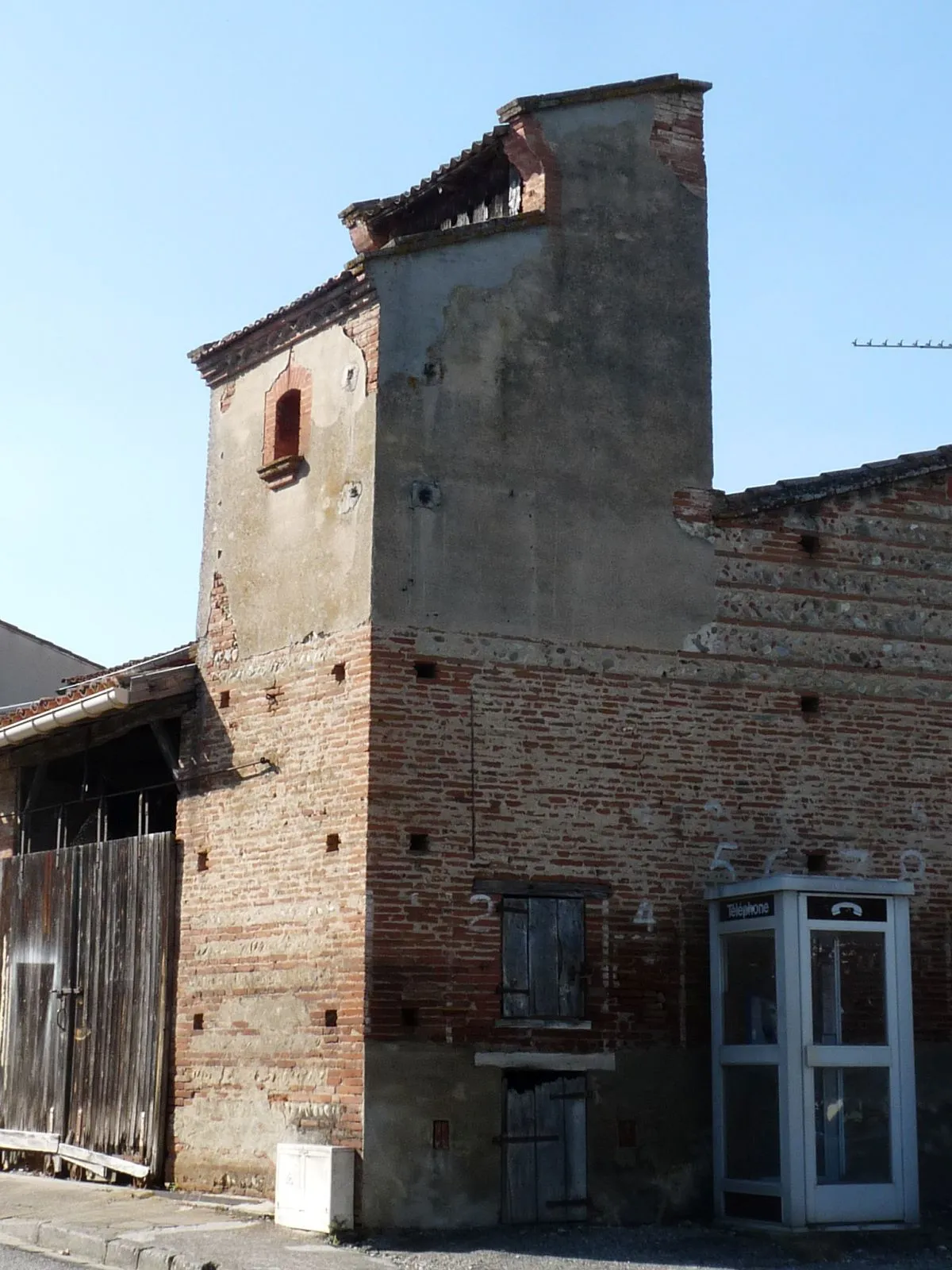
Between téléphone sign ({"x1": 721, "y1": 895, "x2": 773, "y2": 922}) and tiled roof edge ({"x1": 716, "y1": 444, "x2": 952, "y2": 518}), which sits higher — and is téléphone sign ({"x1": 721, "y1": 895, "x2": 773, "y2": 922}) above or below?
below

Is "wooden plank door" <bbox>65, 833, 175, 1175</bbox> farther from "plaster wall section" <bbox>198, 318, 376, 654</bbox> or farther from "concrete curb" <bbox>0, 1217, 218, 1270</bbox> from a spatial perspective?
"plaster wall section" <bbox>198, 318, 376, 654</bbox>

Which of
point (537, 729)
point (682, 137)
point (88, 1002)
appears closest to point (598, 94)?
point (682, 137)

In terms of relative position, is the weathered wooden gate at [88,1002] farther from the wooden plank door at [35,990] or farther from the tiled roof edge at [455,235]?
the tiled roof edge at [455,235]

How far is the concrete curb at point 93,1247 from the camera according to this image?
1091cm

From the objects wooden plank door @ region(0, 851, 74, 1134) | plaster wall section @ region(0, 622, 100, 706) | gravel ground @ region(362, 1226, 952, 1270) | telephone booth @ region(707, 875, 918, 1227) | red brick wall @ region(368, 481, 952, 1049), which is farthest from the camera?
plaster wall section @ region(0, 622, 100, 706)

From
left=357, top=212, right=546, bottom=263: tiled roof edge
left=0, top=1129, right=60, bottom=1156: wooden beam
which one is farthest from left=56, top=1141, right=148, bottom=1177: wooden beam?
left=357, top=212, right=546, bottom=263: tiled roof edge

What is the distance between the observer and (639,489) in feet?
46.9

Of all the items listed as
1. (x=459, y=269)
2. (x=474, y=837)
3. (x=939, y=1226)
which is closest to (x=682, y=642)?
(x=474, y=837)

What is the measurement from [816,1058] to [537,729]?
3.36 metres

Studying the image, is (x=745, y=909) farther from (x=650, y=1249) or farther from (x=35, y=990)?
(x=35, y=990)

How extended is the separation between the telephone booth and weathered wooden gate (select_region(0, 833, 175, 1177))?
16.3ft

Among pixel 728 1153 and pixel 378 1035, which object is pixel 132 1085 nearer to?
pixel 378 1035

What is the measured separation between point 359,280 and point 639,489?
2.98 meters

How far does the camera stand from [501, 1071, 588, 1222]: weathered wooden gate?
1269 cm
